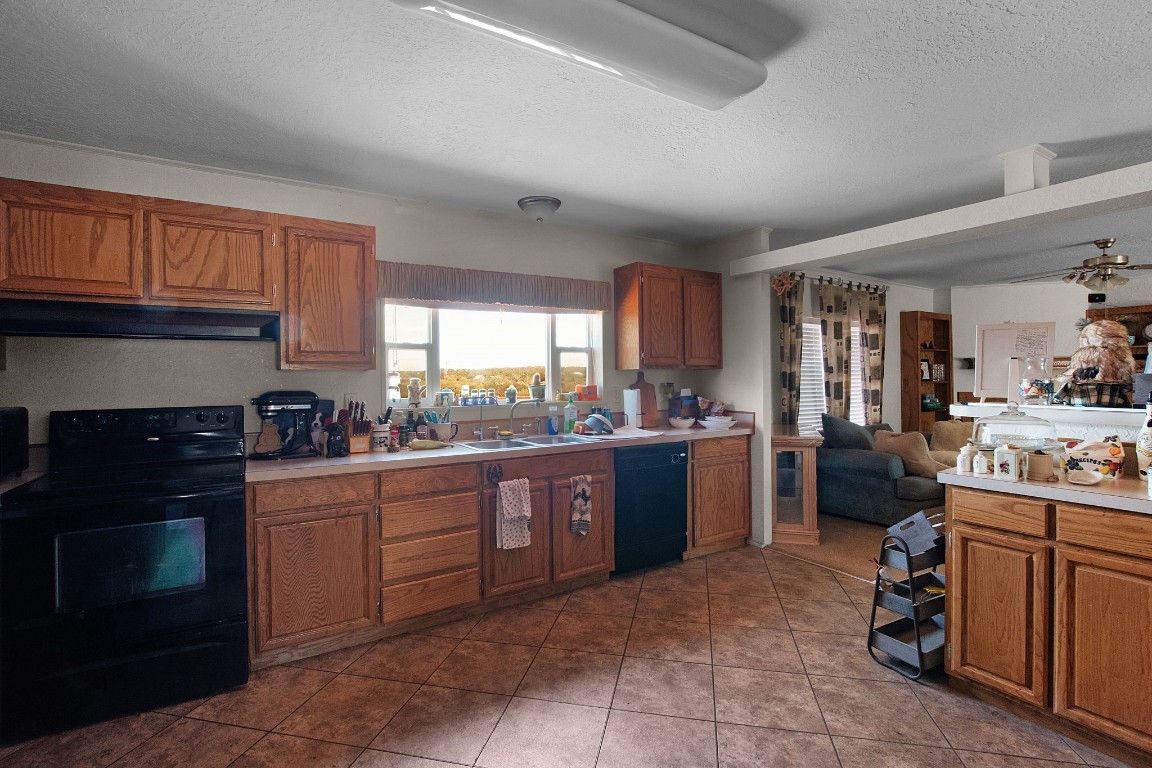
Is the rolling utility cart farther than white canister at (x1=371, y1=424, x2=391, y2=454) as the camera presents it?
No

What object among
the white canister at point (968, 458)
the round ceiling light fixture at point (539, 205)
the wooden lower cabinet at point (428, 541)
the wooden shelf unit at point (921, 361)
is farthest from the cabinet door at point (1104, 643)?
the wooden shelf unit at point (921, 361)

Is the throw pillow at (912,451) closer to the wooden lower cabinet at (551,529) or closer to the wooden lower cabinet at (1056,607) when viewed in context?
the wooden lower cabinet at (1056,607)

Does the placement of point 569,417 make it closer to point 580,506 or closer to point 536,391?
point 536,391

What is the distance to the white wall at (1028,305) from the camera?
267 inches

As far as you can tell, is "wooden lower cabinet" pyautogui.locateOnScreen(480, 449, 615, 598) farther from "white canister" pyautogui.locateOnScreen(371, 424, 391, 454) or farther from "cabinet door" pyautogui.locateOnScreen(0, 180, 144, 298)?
"cabinet door" pyautogui.locateOnScreen(0, 180, 144, 298)

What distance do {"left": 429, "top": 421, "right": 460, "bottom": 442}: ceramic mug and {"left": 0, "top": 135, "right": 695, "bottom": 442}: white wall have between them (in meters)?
0.39

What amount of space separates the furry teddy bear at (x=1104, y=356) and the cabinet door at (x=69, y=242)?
4.29 metres

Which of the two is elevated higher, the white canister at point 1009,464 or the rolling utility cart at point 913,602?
the white canister at point 1009,464

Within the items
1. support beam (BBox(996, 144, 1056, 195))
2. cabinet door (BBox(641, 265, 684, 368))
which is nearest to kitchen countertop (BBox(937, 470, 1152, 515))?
support beam (BBox(996, 144, 1056, 195))

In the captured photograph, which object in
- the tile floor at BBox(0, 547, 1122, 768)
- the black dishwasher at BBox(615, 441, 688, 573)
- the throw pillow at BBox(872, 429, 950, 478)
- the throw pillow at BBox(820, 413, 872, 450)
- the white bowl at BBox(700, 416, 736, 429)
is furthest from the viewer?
the throw pillow at BBox(820, 413, 872, 450)

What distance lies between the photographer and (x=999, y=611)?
2219 millimetres

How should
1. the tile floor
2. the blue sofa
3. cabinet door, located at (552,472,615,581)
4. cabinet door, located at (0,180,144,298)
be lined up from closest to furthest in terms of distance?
the tile floor < cabinet door, located at (0,180,144,298) < cabinet door, located at (552,472,615,581) < the blue sofa

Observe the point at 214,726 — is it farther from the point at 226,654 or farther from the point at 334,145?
the point at 334,145

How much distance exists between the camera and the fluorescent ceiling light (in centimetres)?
148
